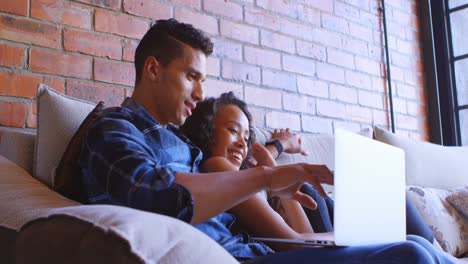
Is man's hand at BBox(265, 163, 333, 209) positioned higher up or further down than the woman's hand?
further down

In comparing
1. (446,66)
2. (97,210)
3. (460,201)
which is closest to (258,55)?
(460,201)

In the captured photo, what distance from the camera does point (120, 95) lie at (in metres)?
1.78

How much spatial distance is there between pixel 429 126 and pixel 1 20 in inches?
97.4

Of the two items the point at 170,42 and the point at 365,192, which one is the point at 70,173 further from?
the point at 365,192

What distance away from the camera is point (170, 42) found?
1.39 meters

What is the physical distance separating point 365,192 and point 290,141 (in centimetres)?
87

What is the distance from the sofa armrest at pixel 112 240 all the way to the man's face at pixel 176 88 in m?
0.73

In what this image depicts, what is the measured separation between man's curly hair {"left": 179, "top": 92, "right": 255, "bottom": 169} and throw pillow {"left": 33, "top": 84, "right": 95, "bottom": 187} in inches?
15.7

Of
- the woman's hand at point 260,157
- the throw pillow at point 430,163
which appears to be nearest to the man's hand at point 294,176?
the woman's hand at point 260,157

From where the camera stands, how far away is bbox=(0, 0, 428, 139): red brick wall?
159 centimetres

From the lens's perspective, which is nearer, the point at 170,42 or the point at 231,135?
the point at 170,42

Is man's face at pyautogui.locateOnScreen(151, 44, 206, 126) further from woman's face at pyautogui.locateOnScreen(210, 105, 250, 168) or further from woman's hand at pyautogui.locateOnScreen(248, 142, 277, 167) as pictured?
woman's hand at pyautogui.locateOnScreen(248, 142, 277, 167)

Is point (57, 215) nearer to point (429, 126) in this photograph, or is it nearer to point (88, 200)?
point (88, 200)

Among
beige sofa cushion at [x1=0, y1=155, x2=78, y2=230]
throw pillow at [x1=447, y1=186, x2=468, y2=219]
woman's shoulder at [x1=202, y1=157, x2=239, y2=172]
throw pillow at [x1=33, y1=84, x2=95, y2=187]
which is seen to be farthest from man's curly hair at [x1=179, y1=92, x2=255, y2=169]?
throw pillow at [x1=447, y1=186, x2=468, y2=219]
